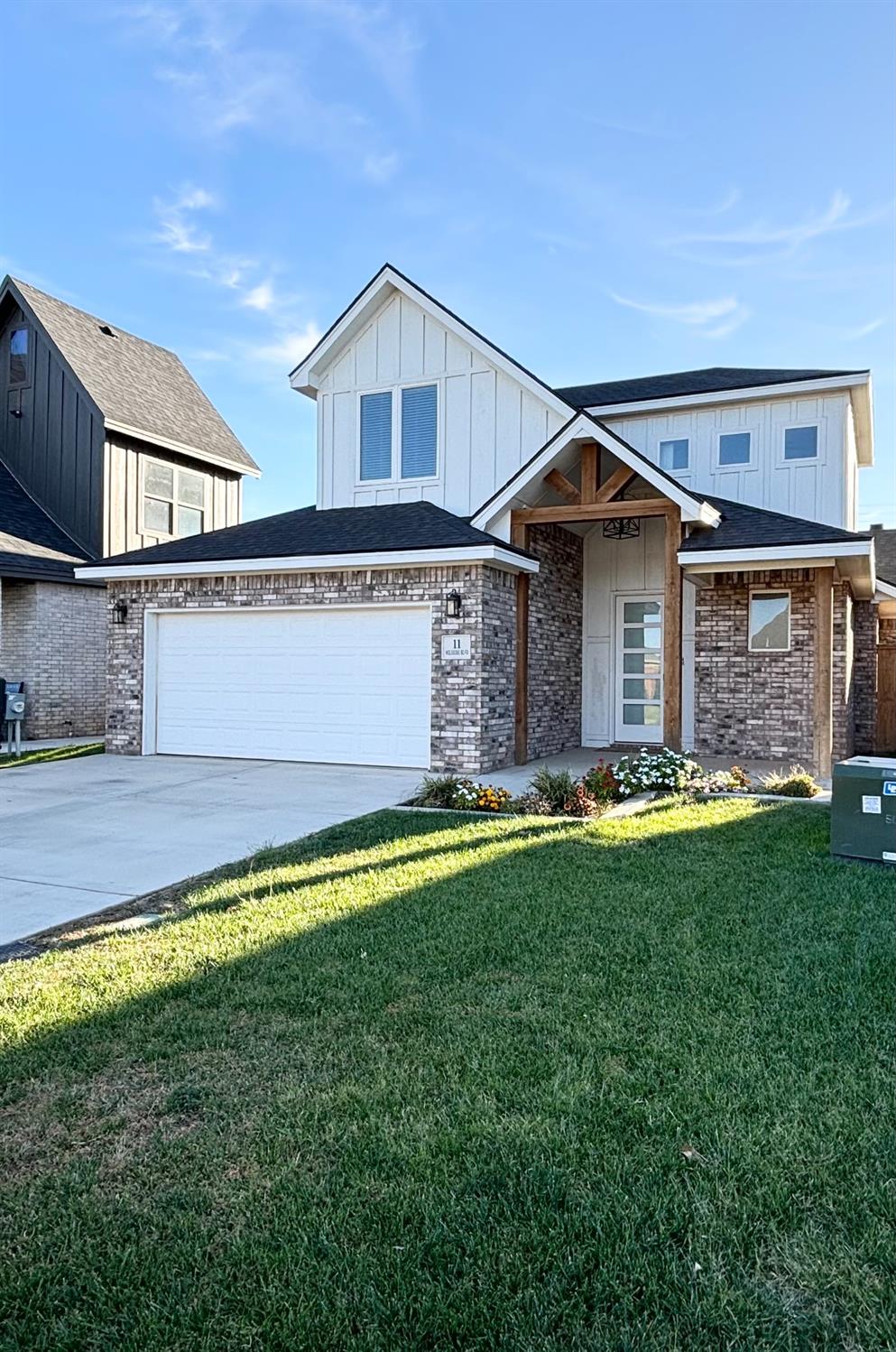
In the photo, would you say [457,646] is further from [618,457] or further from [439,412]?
[439,412]

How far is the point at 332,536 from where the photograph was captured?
13.0 m

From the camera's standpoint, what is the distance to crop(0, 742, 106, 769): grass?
13.2 metres

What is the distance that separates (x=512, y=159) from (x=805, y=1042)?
1279 centimetres

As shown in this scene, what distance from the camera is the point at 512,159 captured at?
41.7ft

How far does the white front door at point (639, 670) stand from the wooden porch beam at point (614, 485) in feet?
11.8

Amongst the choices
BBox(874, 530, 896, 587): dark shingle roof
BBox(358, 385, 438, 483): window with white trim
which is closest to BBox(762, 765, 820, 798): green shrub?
BBox(874, 530, 896, 587): dark shingle roof

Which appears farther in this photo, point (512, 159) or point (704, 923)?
point (512, 159)

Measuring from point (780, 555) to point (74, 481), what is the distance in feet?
46.5

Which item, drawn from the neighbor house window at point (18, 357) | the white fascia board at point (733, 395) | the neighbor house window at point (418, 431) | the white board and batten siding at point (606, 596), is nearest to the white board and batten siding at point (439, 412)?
the neighbor house window at point (418, 431)

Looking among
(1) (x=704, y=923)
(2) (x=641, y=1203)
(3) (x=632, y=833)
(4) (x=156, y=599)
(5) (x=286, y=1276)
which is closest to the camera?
(5) (x=286, y=1276)

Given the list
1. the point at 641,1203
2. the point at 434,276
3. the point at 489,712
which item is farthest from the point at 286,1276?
the point at 434,276

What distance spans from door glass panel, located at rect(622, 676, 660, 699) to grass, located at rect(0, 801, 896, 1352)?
31.8 ft

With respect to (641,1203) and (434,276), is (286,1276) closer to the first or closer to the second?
(641,1203)

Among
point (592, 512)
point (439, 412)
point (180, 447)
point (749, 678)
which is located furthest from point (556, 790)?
point (180, 447)
